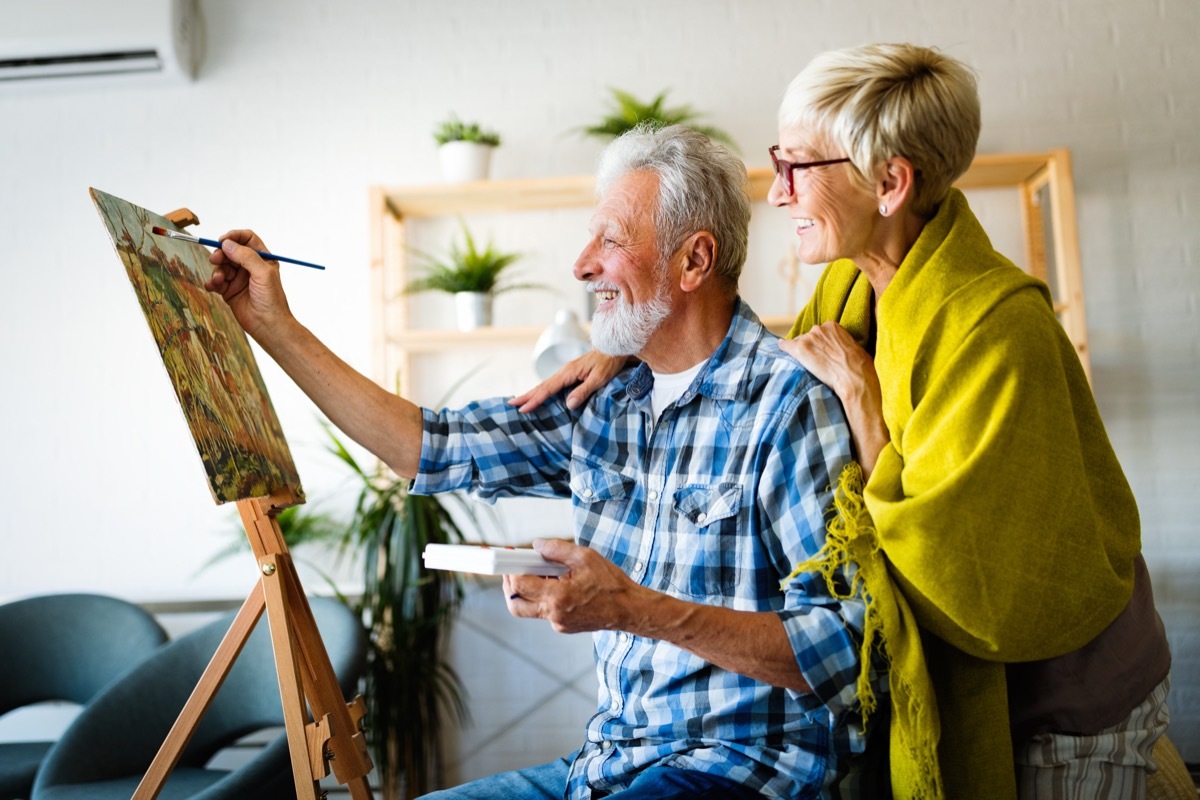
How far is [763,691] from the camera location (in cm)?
128

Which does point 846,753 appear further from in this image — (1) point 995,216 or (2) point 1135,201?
(2) point 1135,201

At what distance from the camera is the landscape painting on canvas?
1.36 m

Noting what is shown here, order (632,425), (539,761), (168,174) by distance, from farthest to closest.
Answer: (168,174), (539,761), (632,425)

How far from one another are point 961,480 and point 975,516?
5 centimetres

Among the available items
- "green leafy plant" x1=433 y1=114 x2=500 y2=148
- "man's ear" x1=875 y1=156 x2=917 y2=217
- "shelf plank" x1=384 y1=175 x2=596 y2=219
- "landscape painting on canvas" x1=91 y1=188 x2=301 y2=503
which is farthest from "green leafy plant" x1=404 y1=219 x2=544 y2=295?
"man's ear" x1=875 y1=156 x2=917 y2=217

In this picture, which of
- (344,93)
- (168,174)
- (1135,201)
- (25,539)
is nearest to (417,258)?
(344,93)

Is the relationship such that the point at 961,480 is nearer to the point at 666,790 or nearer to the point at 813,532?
the point at 813,532

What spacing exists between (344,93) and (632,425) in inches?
89.7

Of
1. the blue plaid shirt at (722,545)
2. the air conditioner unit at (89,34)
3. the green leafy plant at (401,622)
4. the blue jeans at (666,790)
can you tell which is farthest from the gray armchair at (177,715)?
the air conditioner unit at (89,34)

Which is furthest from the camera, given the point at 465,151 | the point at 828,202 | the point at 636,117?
the point at 465,151

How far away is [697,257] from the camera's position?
156 cm

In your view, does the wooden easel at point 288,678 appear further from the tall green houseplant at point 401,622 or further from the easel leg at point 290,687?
the tall green houseplant at point 401,622

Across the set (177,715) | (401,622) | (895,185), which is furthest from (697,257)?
(177,715)

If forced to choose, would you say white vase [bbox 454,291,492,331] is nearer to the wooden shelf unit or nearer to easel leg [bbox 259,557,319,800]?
the wooden shelf unit
